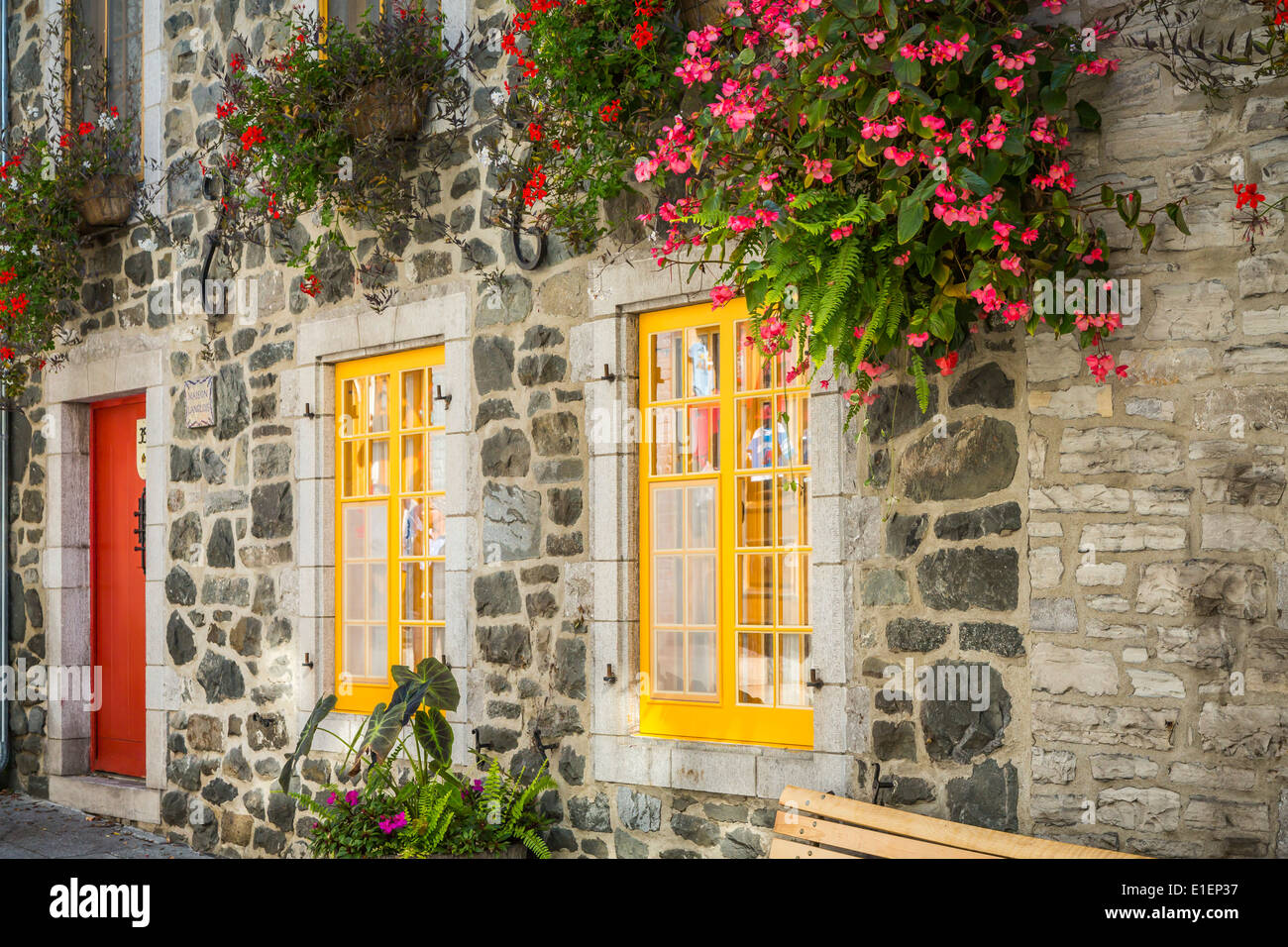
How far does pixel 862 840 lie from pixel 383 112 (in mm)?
3544

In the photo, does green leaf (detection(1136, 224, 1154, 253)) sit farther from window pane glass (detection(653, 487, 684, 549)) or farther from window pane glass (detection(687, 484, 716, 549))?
window pane glass (detection(653, 487, 684, 549))

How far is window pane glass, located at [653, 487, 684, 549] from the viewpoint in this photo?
4.82 m

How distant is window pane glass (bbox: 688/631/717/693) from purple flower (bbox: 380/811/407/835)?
122 cm

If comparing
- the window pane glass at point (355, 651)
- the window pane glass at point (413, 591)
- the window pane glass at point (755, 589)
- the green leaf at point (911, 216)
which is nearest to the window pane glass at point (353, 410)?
the window pane glass at point (413, 591)

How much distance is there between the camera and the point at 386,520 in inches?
232

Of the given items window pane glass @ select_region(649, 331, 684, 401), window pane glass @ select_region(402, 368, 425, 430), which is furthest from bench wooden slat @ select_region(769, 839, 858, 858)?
window pane glass @ select_region(402, 368, 425, 430)

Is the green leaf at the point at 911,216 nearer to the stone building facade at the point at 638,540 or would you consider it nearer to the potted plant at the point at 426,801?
the stone building facade at the point at 638,540

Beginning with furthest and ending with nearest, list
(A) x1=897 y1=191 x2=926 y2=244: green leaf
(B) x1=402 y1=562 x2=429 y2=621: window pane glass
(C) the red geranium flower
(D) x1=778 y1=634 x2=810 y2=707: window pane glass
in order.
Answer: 1. (B) x1=402 y1=562 x2=429 y2=621: window pane glass
2. (C) the red geranium flower
3. (D) x1=778 y1=634 x2=810 y2=707: window pane glass
4. (A) x1=897 y1=191 x2=926 y2=244: green leaf

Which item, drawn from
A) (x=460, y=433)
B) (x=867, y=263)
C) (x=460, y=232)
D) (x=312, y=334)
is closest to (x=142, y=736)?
(x=312, y=334)

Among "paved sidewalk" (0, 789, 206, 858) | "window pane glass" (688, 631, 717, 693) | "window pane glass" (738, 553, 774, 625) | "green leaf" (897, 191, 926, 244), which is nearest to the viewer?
"green leaf" (897, 191, 926, 244)

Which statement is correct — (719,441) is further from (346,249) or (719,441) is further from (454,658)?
(346,249)

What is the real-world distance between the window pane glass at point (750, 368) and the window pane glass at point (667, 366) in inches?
10.9

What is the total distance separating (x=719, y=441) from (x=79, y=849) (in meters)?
4.01

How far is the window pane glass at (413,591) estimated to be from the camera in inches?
227
